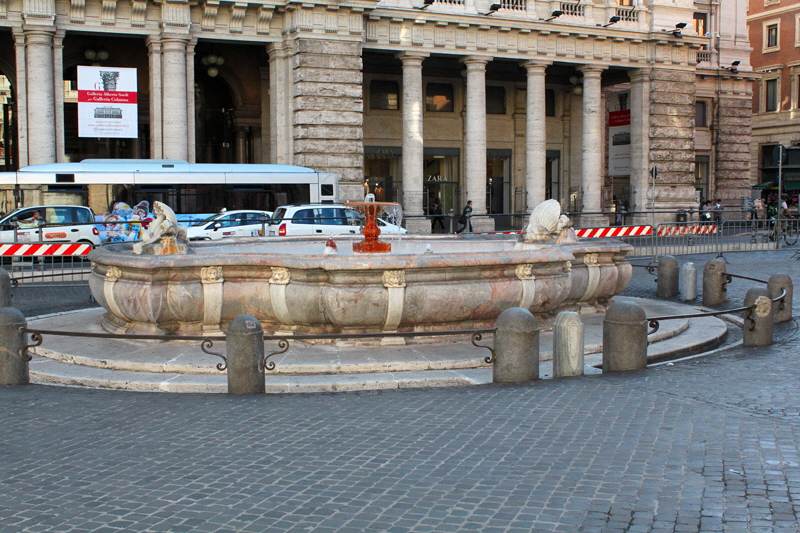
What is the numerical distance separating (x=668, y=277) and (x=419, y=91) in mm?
19755

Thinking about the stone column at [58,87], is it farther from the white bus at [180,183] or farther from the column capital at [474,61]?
the column capital at [474,61]

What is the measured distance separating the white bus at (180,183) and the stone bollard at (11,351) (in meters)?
19.2

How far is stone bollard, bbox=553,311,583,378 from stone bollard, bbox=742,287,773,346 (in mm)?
3548

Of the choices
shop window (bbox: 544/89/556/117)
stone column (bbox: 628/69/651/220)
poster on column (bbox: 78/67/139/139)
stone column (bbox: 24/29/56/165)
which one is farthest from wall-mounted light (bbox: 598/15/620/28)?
stone column (bbox: 24/29/56/165)

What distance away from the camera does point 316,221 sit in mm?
27000

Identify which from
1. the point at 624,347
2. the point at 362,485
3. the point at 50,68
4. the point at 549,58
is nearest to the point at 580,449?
the point at 362,485

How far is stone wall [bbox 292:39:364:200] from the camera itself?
3112cm

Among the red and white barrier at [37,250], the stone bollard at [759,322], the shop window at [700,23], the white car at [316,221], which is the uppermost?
the shop window at [700,23]

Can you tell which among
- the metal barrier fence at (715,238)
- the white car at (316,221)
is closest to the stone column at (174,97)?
the white car at (316,221)

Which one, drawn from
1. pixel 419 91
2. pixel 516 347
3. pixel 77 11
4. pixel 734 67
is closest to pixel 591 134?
pixel 419 91

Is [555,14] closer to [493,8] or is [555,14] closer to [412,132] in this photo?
[493,8]

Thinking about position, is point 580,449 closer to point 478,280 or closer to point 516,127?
point 478,280

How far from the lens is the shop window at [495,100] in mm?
44250

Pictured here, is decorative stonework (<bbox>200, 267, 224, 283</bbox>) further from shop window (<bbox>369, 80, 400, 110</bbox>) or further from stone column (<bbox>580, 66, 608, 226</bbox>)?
shop window (<bbox>369, 80, 400, 110</bbox>)
